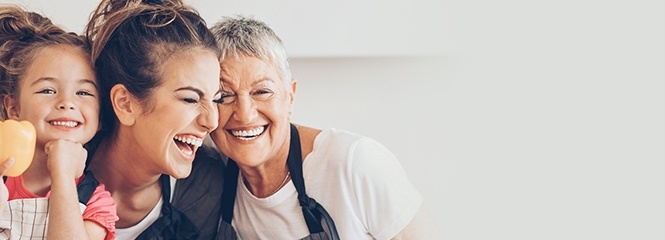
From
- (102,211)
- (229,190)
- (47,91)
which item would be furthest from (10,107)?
(229,190)

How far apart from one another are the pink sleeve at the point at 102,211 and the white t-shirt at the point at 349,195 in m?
0.32

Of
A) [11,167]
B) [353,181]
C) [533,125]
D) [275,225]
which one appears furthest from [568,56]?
[11,167]

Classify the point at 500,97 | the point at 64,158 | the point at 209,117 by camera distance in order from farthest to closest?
the point at 500,97
the point at 209,117
the point at 64,158

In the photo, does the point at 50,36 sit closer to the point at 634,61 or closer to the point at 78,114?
the point at 78,114

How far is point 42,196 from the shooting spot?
1483 millimetres

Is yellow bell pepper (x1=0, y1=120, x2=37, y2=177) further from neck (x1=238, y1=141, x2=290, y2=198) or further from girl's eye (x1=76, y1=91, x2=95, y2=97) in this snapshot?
neck (x1=238, y1=141, x2=290, y2=198)

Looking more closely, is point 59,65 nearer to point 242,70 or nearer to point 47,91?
point 47,91

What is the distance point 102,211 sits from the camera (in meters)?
1.49

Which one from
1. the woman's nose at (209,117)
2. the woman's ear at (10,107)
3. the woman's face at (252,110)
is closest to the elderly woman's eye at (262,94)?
the woman's face at (252,110)

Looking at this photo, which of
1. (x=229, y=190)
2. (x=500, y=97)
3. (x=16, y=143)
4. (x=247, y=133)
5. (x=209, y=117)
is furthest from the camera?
(x=500, y=97)

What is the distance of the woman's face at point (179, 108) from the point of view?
1501mm

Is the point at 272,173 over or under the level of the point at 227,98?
under

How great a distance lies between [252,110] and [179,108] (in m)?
0.16

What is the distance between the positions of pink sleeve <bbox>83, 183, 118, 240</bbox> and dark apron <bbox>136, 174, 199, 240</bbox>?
0.17 metres
